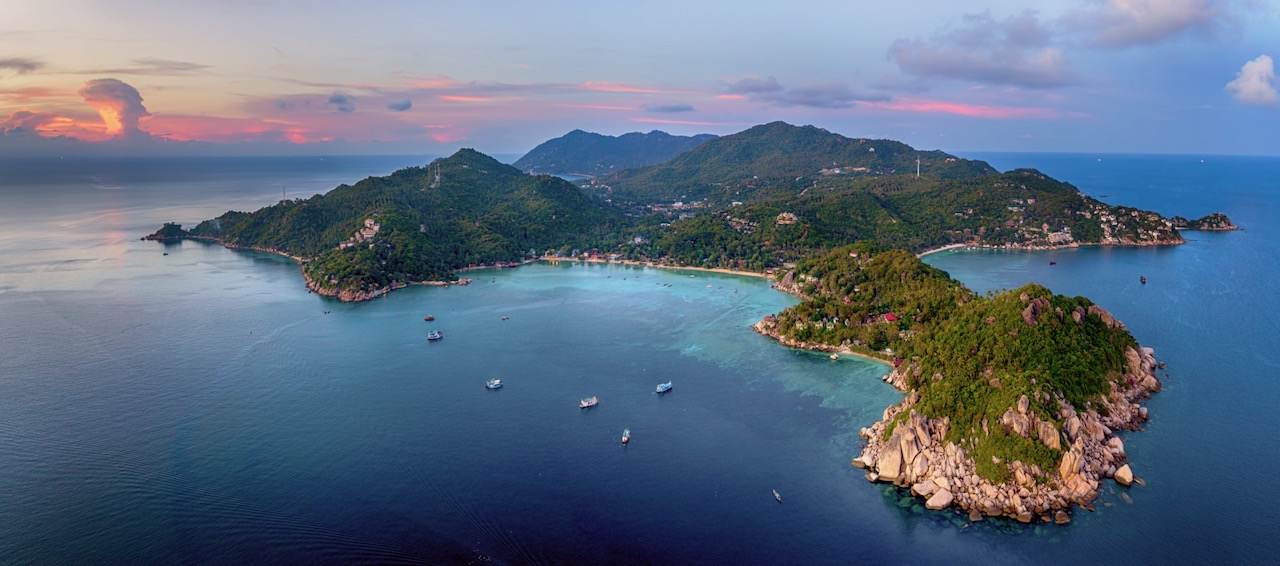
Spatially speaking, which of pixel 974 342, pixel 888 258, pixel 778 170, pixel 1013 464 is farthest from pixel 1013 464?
pixel 778 170

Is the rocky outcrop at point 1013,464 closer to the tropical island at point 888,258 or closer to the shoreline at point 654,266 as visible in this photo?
the tropical island at point 888,258

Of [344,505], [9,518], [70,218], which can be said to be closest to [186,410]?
[9,518]

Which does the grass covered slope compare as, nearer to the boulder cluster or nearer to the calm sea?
the boulder cluster

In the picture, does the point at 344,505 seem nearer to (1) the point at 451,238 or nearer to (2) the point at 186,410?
(2) the point at 186,410

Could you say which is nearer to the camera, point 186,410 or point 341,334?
point 186,410

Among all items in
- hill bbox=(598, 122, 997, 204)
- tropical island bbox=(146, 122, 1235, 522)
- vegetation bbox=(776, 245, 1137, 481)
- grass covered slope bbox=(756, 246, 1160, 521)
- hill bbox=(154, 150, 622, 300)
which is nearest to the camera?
grass covered slope bbox=(756, 246, 1160, 521)

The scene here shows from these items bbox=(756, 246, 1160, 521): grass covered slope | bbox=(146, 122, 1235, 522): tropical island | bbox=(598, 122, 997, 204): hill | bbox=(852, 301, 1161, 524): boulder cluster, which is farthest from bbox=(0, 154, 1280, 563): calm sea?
bbox=(598, 122, 997, 204): hill

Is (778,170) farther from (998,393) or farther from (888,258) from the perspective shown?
(998,393)
